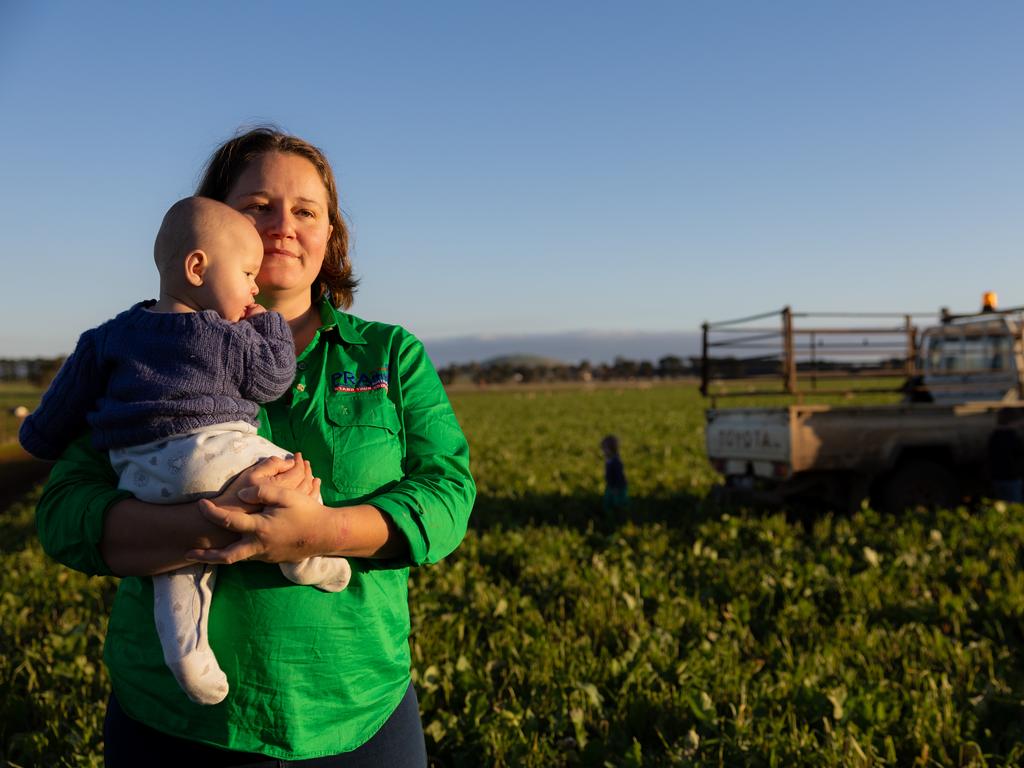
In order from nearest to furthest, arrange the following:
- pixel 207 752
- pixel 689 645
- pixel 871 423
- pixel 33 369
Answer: pixel 207 752 → pixel 689 645 → pixel 871 423 → pixel 33 369

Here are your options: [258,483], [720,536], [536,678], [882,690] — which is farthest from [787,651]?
[258,483]

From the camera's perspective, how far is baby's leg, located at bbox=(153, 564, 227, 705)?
174cm

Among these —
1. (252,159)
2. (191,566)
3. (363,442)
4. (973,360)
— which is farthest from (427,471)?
(973,360)

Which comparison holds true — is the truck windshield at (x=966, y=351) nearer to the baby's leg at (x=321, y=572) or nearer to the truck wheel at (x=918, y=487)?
the truck wheel at (x=918, y=487)

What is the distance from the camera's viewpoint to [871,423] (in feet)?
30.2

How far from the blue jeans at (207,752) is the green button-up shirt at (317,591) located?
3 centimetres

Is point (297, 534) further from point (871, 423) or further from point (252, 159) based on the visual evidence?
point (871, 423)

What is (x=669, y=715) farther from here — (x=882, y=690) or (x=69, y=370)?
(x=69, y=370)

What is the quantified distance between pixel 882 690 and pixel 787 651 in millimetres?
743

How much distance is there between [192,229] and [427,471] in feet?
2.44

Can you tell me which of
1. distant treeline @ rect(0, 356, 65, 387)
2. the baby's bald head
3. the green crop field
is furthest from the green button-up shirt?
distant treeline @ rect(0, 356, 65, 387)

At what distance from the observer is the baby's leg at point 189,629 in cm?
174

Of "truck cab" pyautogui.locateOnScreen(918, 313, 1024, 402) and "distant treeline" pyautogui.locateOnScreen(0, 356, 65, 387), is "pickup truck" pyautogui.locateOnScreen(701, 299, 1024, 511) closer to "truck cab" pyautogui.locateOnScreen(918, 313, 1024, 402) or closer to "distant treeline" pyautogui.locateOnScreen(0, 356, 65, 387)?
"truck cab" pyautogui.locateOnScreen(918, 313, 1024, 402)

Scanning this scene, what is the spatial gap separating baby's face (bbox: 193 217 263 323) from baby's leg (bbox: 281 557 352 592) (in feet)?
1.84
